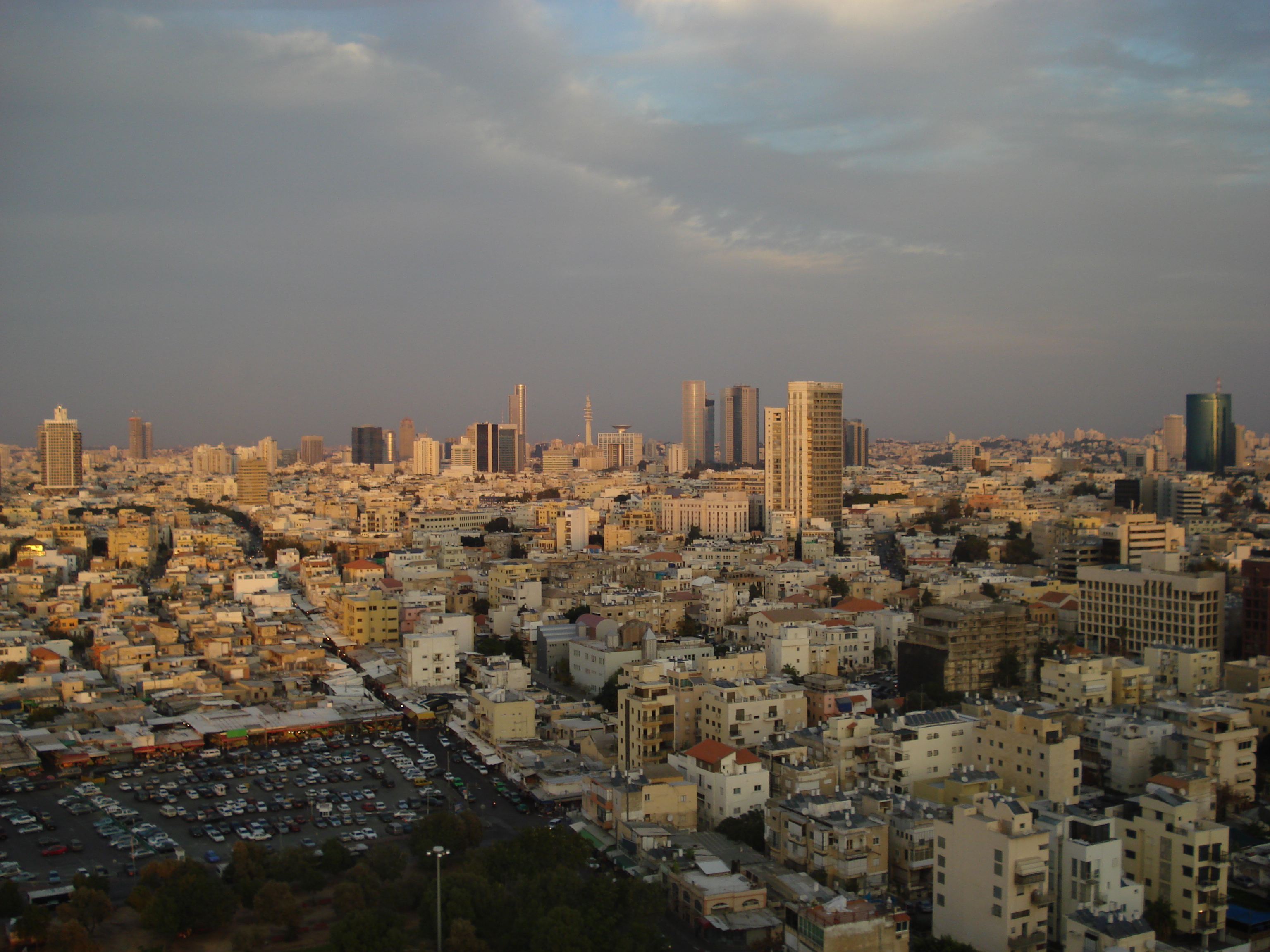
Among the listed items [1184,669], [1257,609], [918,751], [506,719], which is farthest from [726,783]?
[1257,609]

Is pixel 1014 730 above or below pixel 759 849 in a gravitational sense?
above

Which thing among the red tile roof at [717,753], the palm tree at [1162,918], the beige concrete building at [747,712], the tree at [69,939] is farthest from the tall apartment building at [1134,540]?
the tree at [69,939]

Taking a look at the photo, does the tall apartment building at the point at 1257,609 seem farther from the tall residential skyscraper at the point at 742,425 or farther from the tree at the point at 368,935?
the tall residential skyscraper at the point at 742,425

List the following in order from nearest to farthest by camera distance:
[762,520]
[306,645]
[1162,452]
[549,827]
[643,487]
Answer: [549,827] → [306,645] → [762,520] → [643,487] → [1162,452]

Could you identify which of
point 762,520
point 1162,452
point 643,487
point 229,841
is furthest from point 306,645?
point 1162,452

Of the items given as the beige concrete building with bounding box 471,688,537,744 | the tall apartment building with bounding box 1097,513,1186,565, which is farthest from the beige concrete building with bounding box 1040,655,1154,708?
the tall apartment building with bounding box 1097,513,1186,565

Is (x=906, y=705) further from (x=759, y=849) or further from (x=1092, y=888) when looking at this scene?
(x=1092, y=888)
